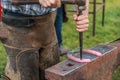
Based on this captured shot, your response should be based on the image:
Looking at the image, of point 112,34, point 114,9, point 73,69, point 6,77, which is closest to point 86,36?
point 112,34

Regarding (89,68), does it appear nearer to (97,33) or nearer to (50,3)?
(50,3)

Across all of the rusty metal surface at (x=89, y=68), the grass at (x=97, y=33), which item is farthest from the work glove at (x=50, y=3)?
the grass at (x=97, y=33)

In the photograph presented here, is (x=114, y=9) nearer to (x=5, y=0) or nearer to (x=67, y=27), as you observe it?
(x=67, y=27)

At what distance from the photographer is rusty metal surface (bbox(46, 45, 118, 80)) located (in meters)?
2.31

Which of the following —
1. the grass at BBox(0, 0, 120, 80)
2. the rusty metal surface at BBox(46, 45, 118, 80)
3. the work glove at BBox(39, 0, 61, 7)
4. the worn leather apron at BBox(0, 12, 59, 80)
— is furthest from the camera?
the grass at BBox(0, 0, 120, 80)

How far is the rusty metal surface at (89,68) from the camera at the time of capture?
2.31 meters

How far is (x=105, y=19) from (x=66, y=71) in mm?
4853

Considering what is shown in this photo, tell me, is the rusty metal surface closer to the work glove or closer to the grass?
the work glove

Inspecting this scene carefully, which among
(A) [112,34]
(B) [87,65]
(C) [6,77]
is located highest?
(B) [87,65]

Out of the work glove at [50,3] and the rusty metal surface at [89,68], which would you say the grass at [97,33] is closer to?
the rusty metal surface at [89,68]

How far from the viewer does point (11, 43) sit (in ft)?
9.00

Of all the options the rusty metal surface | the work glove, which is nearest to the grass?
the rusty metal surface

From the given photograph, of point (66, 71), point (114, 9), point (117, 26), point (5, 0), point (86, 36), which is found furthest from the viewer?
point (114, 9)

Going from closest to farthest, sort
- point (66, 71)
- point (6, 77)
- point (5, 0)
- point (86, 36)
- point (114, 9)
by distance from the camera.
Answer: point (66, 71) < point (5, 0) < point (6, 77) < point (86, 36) < point (114, 9)
